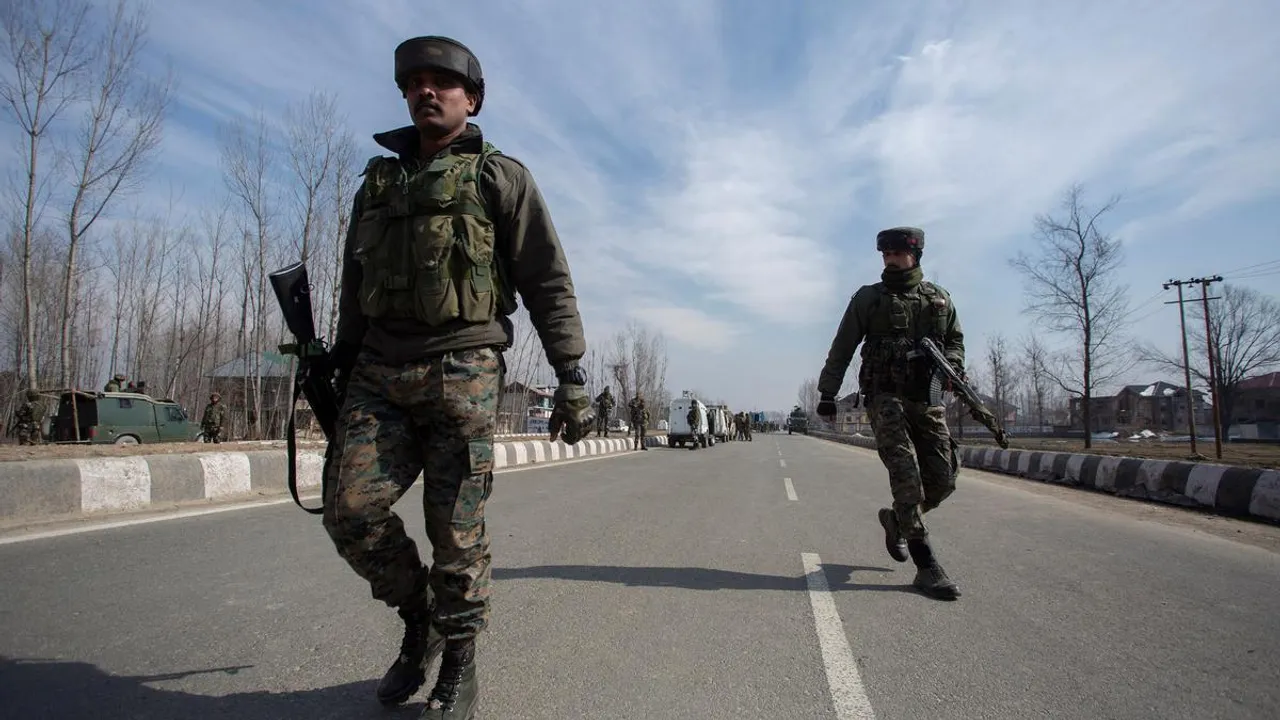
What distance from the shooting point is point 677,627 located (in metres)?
→ 3.13

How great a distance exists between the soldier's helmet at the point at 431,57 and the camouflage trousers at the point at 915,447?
3143 mm

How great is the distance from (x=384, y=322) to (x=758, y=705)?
6.05 feet

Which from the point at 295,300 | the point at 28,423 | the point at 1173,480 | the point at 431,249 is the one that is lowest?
the point at 1173,480

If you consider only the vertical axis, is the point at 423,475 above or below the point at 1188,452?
above

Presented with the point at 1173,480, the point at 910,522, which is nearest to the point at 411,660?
the point at 910,522

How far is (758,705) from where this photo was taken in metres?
2.30

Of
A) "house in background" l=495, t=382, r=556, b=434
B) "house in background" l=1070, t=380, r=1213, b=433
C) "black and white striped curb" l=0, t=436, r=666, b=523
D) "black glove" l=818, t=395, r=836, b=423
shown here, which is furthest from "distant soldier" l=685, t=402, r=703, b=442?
"house in background" l=1070, t=380, r=1213, b=433

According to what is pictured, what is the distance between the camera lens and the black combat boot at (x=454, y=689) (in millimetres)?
2002

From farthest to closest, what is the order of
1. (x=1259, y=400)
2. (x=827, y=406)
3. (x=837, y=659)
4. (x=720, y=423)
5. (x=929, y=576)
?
1. (x=1259, y=400)
2. (x=720, y=423)
3. (x=827, y=406)
4. (x=929, y=576)
5. (x=837, y=659)

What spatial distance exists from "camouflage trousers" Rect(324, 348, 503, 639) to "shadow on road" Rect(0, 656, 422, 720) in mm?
393

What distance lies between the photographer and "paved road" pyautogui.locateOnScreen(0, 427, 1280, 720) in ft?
7.61

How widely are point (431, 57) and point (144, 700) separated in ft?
7.82

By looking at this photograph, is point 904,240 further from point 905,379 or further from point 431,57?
point 431,57

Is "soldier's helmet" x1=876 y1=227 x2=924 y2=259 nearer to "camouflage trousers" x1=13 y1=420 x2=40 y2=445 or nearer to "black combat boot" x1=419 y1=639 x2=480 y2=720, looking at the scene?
"black combat boot" x1=419 y1=639 x2=480 y2=720
